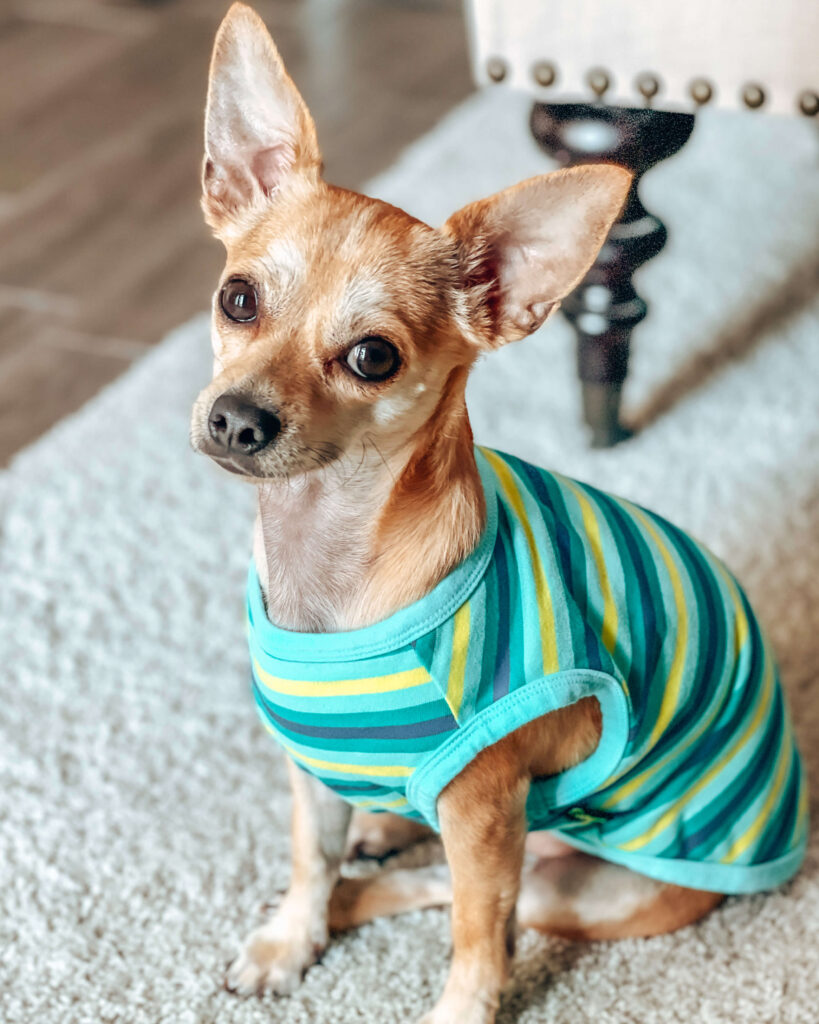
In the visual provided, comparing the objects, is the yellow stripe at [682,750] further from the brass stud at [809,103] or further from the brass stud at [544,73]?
the brass stud at [544,73]

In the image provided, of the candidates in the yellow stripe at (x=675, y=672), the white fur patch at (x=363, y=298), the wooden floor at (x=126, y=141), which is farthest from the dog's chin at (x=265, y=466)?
the wooden floor at (x=126, y=141)

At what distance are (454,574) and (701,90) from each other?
74 centimetres

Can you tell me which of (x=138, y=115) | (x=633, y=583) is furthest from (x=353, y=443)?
(x=138, y=115)

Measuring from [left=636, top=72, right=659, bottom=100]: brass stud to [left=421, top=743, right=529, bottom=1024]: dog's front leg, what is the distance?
832mm

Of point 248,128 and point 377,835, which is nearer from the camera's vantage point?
point 248,128

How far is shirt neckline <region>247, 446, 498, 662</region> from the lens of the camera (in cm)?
92

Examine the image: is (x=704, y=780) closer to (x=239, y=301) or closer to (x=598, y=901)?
(x=598, y=901)

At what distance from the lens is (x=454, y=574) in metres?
0.94

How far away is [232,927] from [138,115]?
96.9 inches

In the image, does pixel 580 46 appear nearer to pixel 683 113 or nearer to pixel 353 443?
pixel 683 113

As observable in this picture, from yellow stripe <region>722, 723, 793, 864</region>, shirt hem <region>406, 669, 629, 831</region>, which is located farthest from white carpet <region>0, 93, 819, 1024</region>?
shirt hem <region>406, 669, 629, 831</region>

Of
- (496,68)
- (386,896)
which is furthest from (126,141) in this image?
(386,896)

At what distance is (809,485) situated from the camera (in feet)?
5.85

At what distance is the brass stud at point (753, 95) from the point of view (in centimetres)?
131
